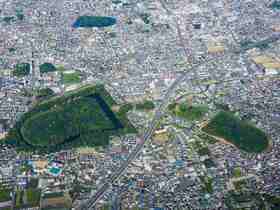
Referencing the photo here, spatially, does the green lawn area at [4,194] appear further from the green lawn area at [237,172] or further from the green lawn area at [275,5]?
the green lawn area at [275,5]

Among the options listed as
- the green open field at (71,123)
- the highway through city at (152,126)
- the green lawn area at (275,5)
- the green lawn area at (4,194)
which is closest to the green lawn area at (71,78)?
the green open field at (71,123)

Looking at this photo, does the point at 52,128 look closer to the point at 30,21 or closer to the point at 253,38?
the point at 30,21

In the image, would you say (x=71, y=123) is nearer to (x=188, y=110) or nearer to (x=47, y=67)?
(x=47, y=67)

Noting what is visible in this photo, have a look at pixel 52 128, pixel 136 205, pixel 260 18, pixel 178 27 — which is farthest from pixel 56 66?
pixel 260 18

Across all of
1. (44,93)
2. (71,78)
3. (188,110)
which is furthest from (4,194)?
(188,110)

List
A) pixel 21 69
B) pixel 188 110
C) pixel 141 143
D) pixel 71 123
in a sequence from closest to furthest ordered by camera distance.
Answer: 1. pixel 141 143
2. pixel 71 123
3. pixel 188 110
4. pixel 21 69

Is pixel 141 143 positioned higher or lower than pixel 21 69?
lower
